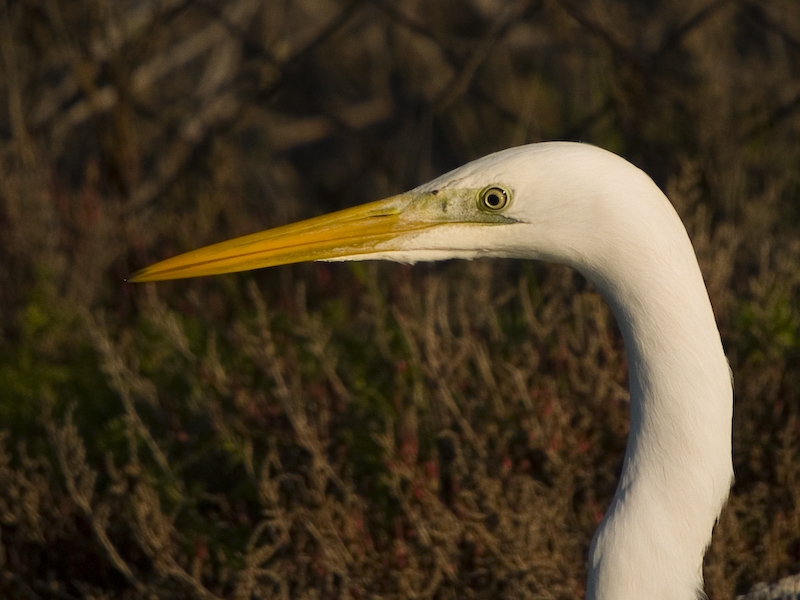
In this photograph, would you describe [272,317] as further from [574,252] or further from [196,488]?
[574,252]

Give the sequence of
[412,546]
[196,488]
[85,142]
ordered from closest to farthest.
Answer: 1. [412,546]
2. [196,488]
3. [85,142]

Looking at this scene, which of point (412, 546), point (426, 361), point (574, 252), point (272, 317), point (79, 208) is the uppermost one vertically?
point (79, 208)

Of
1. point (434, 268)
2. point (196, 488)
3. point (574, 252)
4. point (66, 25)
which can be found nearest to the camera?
point (574, 252)

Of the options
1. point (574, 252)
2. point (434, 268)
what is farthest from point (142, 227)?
point (574, 252)

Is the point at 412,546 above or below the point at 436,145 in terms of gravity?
below

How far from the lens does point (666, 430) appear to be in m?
1.63

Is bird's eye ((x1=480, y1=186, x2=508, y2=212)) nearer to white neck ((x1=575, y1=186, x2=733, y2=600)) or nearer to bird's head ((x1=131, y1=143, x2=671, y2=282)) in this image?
bird's head ((x1=131, y1=143, x2=671, y2=282))

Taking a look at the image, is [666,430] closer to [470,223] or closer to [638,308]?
[638,308]

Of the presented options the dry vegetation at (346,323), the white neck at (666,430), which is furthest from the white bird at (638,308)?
the dry vegetation at (346,323)

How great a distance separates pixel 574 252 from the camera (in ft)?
5.46

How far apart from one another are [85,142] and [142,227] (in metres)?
2.02

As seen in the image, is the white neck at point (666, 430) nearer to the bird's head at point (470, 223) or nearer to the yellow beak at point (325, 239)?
the bird's head at point (470, 223)

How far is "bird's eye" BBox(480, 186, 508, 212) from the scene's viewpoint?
66.8 inches

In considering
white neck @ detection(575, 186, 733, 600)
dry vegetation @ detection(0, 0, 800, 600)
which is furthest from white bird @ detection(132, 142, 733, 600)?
dry vegetation @ detection(0, 0, 800, 600)
